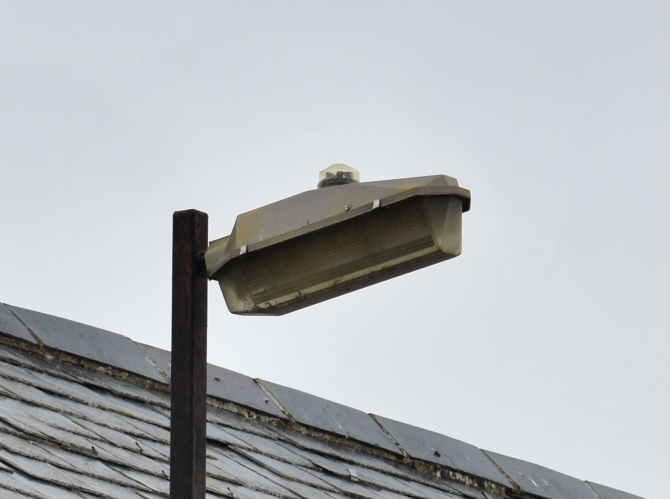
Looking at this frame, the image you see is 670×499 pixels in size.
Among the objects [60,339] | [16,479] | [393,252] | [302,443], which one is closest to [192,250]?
[393,252]

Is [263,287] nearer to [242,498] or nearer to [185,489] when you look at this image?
[185,489]

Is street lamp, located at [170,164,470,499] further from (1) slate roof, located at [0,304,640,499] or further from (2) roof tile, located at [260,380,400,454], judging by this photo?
(2) roof tile, located at [260,380,400,454]

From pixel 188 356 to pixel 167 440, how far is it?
73.0 inches

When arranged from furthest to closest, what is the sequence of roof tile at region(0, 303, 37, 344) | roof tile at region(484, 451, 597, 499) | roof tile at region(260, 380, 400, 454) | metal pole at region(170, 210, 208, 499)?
roof tile at region(484, 451, 597, 499) → roof tile at region(260, 380, 400, 454) → roof tile at region(0, 303, 37, 344) → metal pole at region(170, 210, 208, 499)

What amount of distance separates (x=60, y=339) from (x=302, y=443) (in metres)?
1.36

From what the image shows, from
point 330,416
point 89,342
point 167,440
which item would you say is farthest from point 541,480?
point 167,440

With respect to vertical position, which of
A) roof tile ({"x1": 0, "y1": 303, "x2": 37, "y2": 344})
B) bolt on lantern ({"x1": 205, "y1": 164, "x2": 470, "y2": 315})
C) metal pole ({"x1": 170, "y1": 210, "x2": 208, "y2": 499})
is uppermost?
roof tile ({"x1": 0, "y1": 303, "x2": 37, "y2": 344})

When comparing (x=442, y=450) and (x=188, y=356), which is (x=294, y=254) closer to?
(x=188, y=356)

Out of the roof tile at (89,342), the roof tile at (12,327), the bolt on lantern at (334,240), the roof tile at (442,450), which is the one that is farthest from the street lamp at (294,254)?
the roof tile at (442,450)

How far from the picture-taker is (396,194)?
2826 millimetres

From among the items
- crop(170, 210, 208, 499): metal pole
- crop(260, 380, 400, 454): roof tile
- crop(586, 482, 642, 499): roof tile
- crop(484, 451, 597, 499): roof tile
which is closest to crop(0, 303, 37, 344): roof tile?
crop(260, 380, 400, 454): roof tile

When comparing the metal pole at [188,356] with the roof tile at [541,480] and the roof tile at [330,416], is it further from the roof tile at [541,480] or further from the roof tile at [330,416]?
the roof tile at [541,480]

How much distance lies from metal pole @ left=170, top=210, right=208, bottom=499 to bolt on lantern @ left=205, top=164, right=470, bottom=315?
0.17 ft

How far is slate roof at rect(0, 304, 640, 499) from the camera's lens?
4.00m
